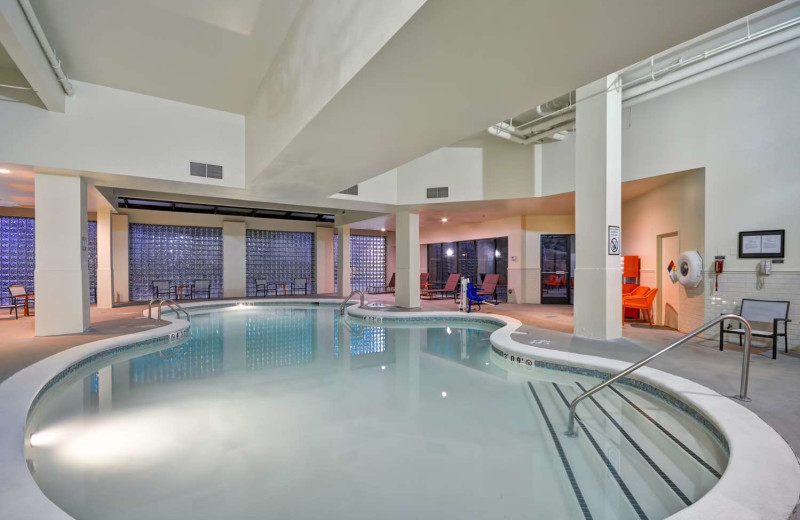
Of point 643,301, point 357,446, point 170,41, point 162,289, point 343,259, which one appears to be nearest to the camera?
point 357,446

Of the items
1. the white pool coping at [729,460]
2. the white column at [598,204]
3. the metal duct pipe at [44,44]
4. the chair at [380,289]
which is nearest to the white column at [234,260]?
the chair at [380,289]

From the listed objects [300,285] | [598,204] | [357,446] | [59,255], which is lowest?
[357,446]

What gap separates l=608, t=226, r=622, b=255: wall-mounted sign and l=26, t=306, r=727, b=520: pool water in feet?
7.94

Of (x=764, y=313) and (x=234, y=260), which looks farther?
(x=234, y=260)

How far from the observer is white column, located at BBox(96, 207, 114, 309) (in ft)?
32.8

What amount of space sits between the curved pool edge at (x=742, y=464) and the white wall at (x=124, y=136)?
687 centimetres

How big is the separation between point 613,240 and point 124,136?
305 inches

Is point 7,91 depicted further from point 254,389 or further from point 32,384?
point 254,389

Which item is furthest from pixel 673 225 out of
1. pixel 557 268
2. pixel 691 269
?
pixel 557 268

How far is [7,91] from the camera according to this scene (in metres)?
5.25

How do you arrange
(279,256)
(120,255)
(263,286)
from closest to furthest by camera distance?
(120,255), (263,286), (279,256)

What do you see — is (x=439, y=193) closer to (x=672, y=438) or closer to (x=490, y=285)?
(x=490, y=285)

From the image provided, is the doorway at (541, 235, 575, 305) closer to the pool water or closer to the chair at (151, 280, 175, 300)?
the pool water

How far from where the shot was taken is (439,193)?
8.77m
